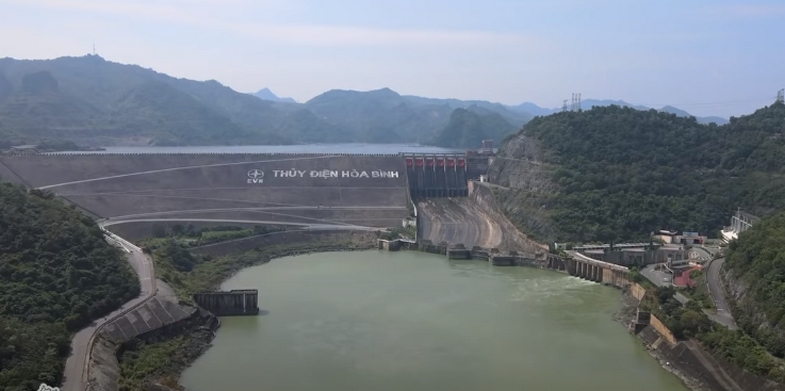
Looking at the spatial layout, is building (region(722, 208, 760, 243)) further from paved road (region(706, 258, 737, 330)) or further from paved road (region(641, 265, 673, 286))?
paved road (region(706, 258, 737, 330))

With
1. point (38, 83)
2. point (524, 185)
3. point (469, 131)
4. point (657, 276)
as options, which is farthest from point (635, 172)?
point (38, 83)

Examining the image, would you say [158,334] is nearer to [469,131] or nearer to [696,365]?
[696,365]

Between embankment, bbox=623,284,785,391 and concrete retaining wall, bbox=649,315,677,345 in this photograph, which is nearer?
embankment, bbox=623,284,785,391

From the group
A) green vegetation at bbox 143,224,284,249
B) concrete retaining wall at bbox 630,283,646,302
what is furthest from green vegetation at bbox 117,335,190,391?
concrete retaining wall at bbox 630,283,646,302

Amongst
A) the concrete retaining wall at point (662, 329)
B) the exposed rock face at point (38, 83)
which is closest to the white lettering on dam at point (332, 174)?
the concrete retaining wall at point (662, 329)

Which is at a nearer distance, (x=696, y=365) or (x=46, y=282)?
(x=696, y=365)
